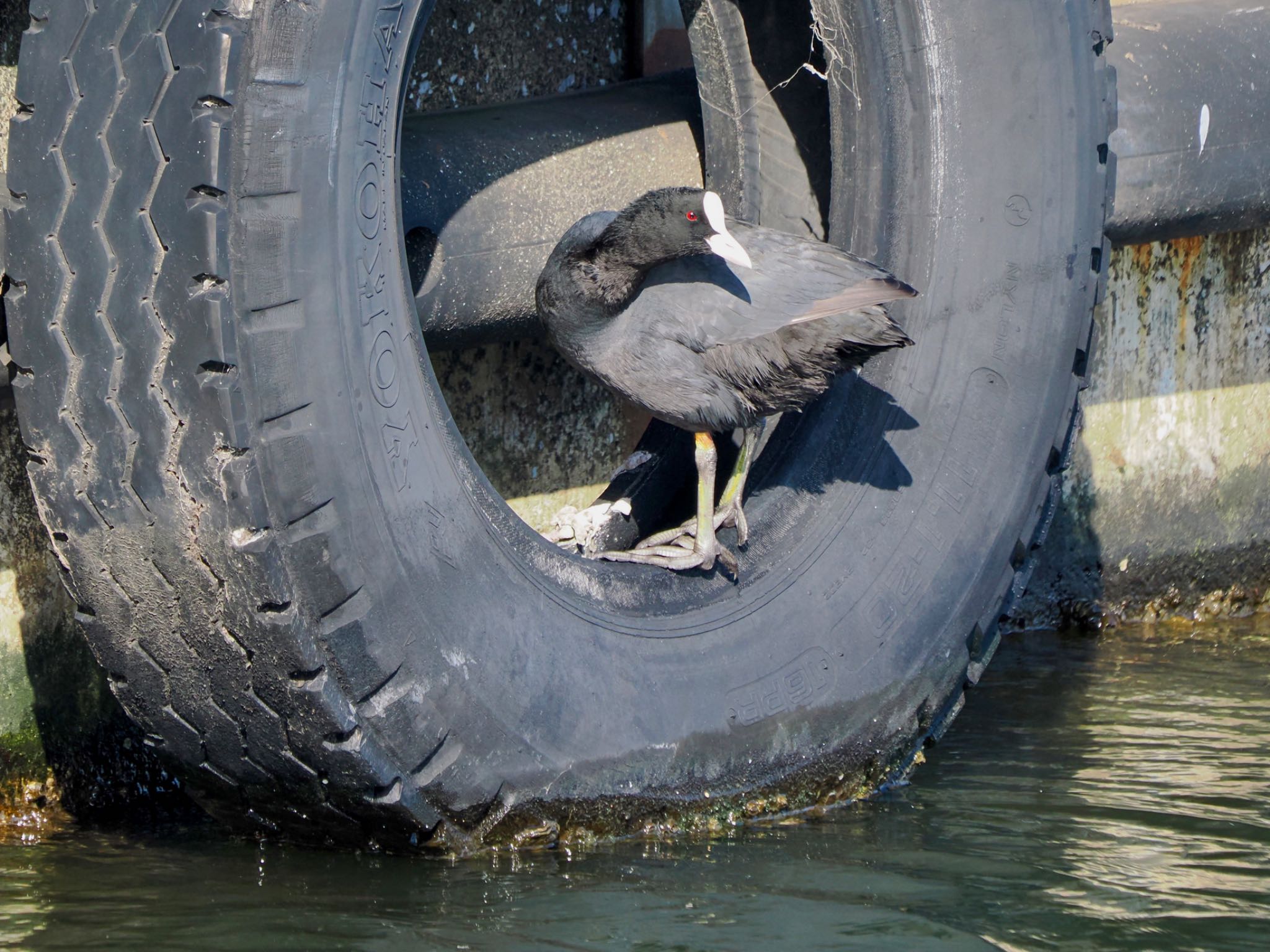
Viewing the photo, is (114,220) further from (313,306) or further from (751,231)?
(751,231)

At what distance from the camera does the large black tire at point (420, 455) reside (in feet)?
7.33

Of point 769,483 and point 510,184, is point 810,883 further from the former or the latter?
point 510,184

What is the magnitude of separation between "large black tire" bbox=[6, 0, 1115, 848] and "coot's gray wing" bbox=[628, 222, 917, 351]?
1.05 ft

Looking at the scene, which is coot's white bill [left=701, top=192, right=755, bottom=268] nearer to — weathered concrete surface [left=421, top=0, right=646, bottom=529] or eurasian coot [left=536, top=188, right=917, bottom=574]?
eurasian coot [left=536, top=188, right=917, bottom=574]

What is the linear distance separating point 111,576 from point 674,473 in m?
1.59

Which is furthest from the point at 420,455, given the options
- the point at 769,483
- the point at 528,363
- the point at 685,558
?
the point at 528,363

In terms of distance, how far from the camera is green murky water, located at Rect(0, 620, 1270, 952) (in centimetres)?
240

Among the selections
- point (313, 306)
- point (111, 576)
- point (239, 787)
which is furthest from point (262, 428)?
point (239, 787)

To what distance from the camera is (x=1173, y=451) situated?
4672 millimetres

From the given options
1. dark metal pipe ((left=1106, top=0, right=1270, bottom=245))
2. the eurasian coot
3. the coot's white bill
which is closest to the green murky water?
the eurasian coot

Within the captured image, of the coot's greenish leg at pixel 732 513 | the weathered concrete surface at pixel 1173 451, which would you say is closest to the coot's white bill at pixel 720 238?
the coot's greenish leg at pixel 732 513

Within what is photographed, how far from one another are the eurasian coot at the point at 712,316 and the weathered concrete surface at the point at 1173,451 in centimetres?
177

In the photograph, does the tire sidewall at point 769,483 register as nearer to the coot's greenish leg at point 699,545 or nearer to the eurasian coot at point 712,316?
the coot's greenish leg at point 699,545

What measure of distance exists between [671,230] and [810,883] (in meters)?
1.18
